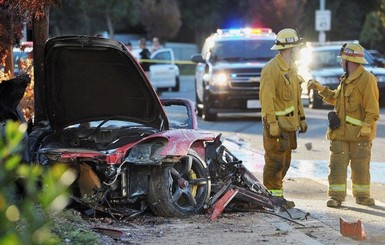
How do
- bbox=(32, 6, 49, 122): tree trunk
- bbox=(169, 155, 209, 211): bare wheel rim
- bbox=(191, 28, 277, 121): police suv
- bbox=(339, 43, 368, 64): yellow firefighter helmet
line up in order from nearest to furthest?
bbox=(169, 155, 209, 211): bare wheel rim → bbox=(339, 43, 368, 64): yellow firefighter helmet → bbox=(32, 6, 49, 122): tree trunk → bbox=(191, 28, 277, 121): police suv

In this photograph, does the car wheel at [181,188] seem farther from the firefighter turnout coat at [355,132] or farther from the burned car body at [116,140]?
the firefighter turnout coat at [355,132]

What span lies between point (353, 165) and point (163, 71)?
22403 mm

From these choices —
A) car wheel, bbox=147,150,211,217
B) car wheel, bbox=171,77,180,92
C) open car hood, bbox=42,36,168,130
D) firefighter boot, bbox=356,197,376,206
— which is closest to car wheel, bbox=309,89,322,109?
car wheel, bbox=171,77,180,92

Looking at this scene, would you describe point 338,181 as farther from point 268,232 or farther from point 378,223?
point 268,232

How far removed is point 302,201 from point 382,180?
2095 mm

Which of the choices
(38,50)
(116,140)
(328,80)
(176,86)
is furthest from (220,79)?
(176,86)

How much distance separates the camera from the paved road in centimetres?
674

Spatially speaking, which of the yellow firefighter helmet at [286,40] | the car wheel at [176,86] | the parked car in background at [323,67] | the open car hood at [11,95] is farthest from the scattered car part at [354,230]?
the car wheel at [176,86]

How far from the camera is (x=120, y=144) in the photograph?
7.39 metres

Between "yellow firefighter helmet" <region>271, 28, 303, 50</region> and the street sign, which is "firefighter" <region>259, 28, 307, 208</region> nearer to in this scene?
"yellow firefighter helmet" <region>271, 28, 303, 50</region>

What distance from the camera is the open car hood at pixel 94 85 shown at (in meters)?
7.20

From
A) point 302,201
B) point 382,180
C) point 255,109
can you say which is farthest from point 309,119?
point 302,201

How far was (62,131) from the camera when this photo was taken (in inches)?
303

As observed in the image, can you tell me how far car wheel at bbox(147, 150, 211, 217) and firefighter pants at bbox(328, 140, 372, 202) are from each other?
5.83ft
